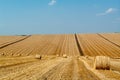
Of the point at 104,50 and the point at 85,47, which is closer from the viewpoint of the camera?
the point at 104,50

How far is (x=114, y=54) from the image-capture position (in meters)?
57.7

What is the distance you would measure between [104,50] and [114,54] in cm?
588

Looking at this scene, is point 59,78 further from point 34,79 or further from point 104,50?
point 104,50

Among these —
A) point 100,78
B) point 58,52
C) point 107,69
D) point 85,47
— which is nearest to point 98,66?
point 107,69

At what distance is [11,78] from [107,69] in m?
9.30

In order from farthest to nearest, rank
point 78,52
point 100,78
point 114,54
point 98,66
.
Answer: point 78,52 < point 114,54 < point 98,66 < point 100,78

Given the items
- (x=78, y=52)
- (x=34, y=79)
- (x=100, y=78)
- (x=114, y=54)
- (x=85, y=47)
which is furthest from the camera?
(x=85, y=47)

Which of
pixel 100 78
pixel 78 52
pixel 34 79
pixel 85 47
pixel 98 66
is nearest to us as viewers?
pixel 34 79

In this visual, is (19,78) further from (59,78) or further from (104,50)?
(104,50)

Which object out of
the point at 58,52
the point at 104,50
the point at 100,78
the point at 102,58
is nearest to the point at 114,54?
the point at 104,50

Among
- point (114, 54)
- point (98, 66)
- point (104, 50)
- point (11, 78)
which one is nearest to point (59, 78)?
point (11, 78)

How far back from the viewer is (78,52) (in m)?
61.8

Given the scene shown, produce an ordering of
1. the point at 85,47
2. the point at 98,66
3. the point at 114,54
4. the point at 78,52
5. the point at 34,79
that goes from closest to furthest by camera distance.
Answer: the point at 34,79, the point at 98,66, the point at 114,54, the point at 78,52, the point at 85,47

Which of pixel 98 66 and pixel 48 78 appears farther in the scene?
pixel 98 66
